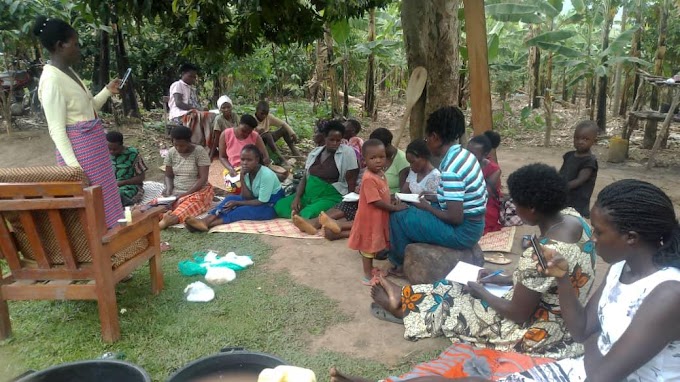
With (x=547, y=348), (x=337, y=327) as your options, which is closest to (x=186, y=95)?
(x=337, y=327)

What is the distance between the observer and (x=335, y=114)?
11055 millimetres

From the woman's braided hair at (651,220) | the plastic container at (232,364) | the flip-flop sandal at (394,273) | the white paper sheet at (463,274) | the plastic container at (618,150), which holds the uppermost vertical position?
the woman's braided hair at (651,220)

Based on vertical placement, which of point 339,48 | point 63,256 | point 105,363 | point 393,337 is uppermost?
point 339,48

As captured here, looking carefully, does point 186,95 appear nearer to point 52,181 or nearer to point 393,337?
point 52,181

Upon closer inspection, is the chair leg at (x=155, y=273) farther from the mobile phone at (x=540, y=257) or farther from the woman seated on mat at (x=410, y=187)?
the mobile phone at (x=540, y=257)

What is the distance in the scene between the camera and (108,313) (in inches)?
120

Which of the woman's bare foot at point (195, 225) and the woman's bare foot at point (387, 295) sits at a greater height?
the woman's bare foot at point (195, 225)

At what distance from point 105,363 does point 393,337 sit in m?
1.65

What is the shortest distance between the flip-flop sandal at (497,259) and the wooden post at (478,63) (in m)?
1.92

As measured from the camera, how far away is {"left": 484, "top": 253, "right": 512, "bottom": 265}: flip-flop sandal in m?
4.36

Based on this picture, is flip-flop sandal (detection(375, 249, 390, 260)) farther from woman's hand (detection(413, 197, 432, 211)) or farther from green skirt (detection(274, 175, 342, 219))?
green skirt (detection(274, 175, 342, 219))

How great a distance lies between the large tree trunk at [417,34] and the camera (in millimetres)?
5648

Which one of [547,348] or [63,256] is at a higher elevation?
[63,256]

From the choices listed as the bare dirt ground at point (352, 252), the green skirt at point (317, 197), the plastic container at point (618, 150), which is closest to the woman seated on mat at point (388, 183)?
the green skirt at point (317, 197)
